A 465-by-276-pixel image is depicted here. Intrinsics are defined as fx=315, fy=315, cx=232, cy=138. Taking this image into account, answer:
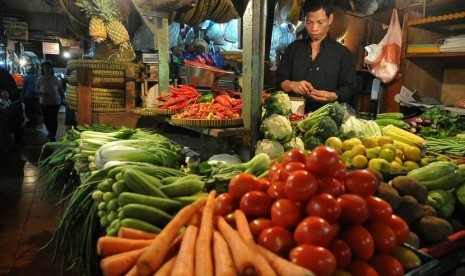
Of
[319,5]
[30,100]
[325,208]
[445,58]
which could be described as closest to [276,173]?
[325,208]

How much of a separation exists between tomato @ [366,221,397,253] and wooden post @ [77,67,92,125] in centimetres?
404

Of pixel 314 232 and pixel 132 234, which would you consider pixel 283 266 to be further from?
pixel 132 234

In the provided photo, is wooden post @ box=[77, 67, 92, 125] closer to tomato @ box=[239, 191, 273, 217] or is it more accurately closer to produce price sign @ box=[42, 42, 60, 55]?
tomato @ box=[239, 191, 273, 217]

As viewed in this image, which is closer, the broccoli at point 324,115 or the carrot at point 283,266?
the carrot at point 283,266

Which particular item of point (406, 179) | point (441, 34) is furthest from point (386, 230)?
point (441, 34)

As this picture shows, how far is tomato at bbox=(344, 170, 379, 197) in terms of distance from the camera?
136cm

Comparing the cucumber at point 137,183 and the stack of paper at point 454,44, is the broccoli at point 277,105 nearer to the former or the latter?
the cucumber at point 137,183

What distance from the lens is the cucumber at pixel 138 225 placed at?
1.50 meters

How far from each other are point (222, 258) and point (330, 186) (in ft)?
1.77

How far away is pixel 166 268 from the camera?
117 cm

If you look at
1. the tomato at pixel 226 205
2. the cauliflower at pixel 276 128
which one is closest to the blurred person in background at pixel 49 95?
the cauliflower at pixel 276 128

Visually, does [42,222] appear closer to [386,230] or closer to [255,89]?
[255,89]

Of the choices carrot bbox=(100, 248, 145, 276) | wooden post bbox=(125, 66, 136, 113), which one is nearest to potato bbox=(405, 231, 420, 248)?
carrot bbox=(100, 248, 145, 276)

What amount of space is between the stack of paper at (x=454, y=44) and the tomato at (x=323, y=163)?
443 cm
